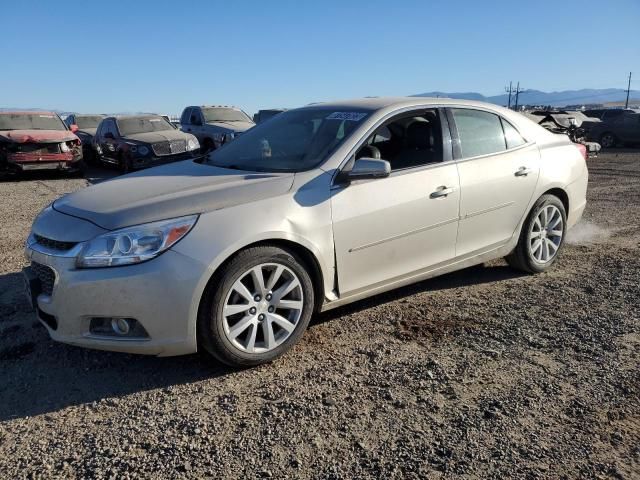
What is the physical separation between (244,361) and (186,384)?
36cm

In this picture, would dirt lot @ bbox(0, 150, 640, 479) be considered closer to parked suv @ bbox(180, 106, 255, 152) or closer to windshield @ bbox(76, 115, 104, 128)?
parked suv @ bbox(180, 106, 255, 152)

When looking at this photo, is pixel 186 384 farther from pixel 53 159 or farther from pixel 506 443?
pixel 53 159

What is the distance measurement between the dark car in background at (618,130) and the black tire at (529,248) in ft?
66.0

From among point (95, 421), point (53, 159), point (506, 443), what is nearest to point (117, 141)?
point (53, 159)

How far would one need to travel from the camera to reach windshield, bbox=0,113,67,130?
41.3 ft

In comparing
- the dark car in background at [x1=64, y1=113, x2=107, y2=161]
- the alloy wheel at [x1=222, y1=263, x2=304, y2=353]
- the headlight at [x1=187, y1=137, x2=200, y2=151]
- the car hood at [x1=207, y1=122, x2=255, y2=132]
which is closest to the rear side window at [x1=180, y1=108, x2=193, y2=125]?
the car hood at [x1=207, y1=122, x2=255, y2=132]

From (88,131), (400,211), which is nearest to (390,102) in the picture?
(400,211)

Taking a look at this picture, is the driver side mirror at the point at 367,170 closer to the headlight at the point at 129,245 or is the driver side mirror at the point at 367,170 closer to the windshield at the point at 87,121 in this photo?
the headlight at the point at 129,245

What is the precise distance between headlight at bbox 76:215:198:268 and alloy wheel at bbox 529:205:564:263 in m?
3.30

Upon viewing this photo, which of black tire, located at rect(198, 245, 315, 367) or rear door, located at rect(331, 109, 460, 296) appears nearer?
black tire, located at rect(198, 245, 315, 367)

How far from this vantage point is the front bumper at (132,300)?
2879 mm

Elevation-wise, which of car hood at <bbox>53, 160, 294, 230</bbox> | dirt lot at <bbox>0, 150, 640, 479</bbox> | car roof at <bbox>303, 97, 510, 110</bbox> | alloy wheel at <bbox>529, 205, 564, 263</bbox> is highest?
car roof at <bbox>303, 97, 510, 110</bbox>

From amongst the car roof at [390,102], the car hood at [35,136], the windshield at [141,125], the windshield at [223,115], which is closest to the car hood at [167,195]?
the car roof at [390,102]

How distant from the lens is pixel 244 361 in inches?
126
